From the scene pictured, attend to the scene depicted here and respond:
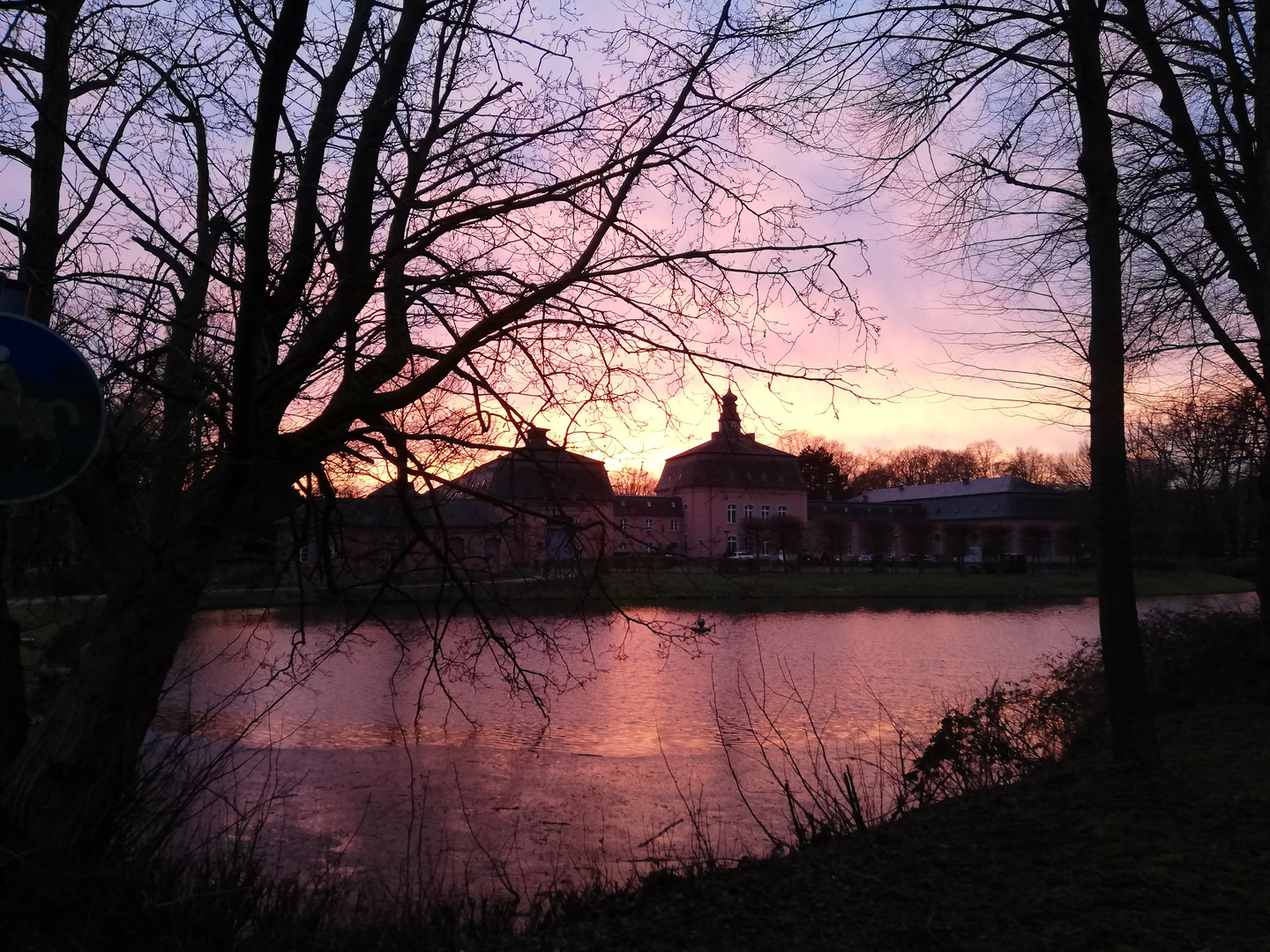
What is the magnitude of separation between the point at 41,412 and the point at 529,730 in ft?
32.4

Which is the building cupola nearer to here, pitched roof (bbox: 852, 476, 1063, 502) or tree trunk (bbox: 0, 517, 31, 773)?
tree trunk (bbox: 0, 517, 31, 773)

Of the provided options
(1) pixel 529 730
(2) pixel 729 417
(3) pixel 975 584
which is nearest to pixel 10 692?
(2) pixel 729 417

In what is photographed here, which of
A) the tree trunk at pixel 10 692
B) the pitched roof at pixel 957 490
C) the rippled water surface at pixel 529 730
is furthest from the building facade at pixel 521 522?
the pitched roof at pixel 957 490

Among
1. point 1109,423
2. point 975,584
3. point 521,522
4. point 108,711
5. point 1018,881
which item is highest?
point 1109,423

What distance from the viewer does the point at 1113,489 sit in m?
6.57

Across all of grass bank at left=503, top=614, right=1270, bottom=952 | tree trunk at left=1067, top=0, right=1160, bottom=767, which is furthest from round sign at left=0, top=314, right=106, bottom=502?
tree trunk at left=1067, top=0, right=1160, bottom=767

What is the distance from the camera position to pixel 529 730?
12.2 metres

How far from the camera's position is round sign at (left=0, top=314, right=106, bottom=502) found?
9.46ft

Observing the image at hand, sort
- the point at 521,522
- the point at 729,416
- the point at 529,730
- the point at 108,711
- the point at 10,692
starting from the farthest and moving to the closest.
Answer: the point at 529,730 → the point at 521,522 → the point at 729,416 → the point at 10,692 → the point at 108,711

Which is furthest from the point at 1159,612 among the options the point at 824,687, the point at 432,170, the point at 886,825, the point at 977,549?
the point at 977,549

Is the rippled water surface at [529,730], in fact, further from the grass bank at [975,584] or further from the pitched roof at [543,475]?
the grass bank at [975,584]

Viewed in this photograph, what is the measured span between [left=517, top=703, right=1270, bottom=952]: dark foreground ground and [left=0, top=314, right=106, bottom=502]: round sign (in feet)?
8.82

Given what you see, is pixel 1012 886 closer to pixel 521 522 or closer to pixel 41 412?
pixel 521 522

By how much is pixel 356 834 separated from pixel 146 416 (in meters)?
4.14
